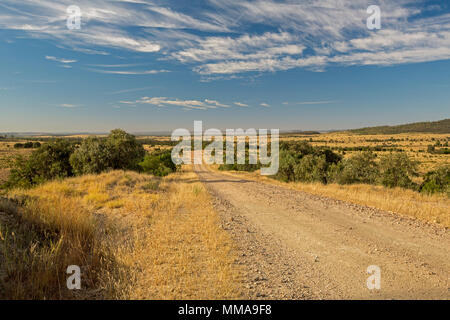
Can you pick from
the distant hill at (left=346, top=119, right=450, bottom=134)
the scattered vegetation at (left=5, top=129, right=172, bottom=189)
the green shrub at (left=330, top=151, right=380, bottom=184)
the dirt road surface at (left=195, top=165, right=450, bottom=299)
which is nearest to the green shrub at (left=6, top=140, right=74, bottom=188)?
the scattered vegetation at (left=5, top=129, right=172, bottom=189)

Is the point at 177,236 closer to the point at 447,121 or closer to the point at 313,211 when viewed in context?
the point at 313,211

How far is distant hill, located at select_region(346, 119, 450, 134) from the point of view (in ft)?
458

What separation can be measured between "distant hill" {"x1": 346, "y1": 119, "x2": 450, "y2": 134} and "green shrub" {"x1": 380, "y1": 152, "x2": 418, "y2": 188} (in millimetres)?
152547

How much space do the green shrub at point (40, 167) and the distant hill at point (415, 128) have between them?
177739 millimetres

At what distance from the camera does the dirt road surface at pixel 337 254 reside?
4.01m

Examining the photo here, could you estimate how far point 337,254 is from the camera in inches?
215

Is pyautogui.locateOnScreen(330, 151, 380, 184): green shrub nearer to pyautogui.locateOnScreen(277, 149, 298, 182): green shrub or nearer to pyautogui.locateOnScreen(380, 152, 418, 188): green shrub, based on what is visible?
pyautogui.locateOnScreen(380, 152, 418, 188): green shrub

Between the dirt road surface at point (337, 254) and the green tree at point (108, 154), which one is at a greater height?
the green tree at point (108, 154)

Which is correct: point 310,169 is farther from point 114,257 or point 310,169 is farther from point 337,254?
point 114,257

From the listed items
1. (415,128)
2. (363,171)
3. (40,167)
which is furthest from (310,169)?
(415,128)

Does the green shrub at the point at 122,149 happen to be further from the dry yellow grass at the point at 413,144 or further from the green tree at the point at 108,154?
the dry yellow grass at the point at 413,144

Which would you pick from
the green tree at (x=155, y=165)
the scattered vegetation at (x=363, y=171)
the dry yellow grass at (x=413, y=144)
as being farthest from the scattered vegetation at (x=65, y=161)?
the dry yellow grass at (x=413, y=144)

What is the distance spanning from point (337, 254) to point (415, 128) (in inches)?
7477
